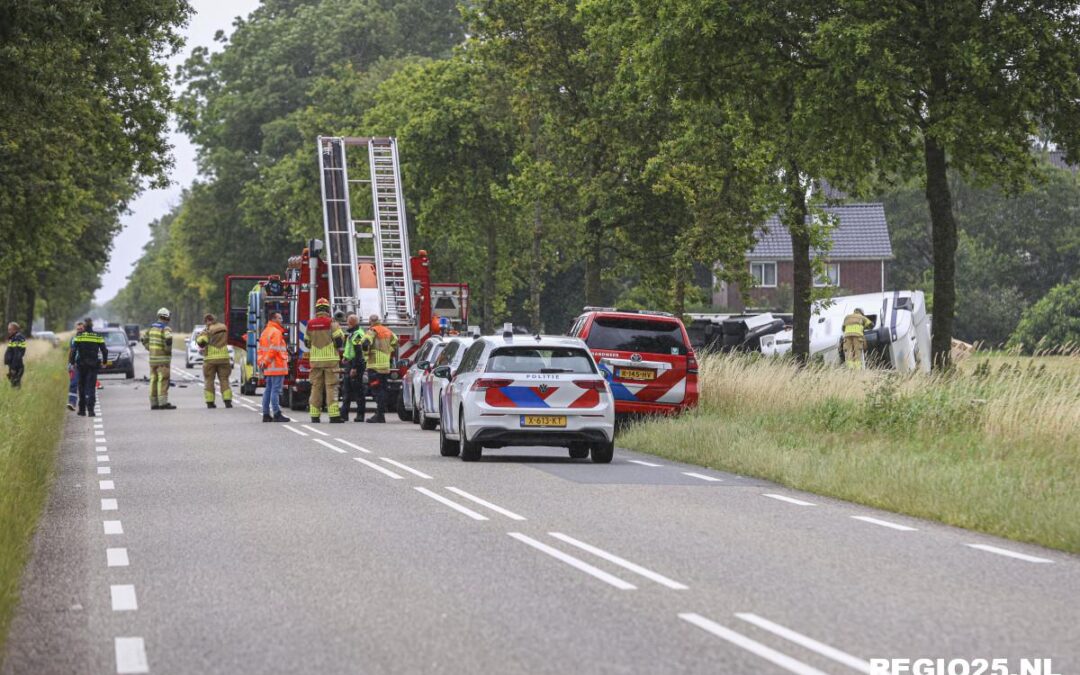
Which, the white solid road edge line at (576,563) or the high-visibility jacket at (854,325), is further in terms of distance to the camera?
the high-visibility jacket at (854,325)

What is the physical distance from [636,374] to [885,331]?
61.9 feet

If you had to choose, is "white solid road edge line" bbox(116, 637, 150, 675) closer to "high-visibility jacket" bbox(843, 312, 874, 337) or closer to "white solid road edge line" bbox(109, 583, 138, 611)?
"white solid road edge line" bbox(109, 583, 138, 611)

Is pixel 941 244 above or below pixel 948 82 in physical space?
below

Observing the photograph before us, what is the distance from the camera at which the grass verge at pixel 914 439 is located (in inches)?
573

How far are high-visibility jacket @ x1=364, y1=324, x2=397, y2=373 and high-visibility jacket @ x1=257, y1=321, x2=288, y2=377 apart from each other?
157 centimetres

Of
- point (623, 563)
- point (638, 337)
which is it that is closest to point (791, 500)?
point (623, 563)

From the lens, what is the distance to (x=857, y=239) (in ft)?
315

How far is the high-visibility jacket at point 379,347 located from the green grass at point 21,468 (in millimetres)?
5343

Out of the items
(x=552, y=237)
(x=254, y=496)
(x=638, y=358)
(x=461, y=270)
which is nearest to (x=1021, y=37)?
(x=638, y=358)

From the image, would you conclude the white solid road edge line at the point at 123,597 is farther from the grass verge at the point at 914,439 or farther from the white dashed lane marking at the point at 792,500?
the white dashed lane marking at the point at 792,500

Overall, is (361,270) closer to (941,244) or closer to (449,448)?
(941,244)

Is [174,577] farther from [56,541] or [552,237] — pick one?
[552,237]

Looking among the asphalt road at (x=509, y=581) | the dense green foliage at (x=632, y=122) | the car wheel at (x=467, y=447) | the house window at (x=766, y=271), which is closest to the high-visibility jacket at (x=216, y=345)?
the dense green foliage at (x=632, y=122)

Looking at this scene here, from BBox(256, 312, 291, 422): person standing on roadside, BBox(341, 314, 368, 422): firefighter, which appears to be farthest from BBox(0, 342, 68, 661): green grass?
BBox(341, 314, 368, 422): firefighter
